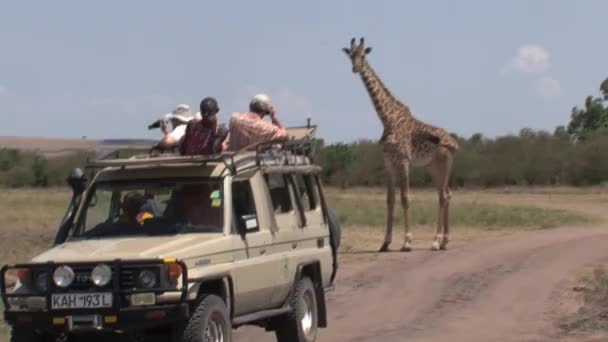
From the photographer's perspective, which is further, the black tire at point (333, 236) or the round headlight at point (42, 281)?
the black tire at point (333, 236)

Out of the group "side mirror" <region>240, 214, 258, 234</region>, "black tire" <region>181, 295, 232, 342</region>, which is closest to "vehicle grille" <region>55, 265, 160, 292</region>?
"black tire" <region>181, 295, 232, 342</region>

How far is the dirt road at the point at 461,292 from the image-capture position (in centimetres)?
1302

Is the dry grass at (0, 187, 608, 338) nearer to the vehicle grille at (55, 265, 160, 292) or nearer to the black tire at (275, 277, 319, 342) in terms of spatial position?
the black tire at (275, 277, 319, 342)

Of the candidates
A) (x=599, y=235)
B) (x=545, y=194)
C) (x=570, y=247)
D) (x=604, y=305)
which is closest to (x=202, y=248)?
(x=604, y=305)

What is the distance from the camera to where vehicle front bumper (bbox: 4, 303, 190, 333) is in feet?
29.9

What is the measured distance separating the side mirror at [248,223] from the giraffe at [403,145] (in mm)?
10250

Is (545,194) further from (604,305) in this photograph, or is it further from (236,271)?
(236,271)

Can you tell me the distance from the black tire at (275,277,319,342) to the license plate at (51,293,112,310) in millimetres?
2540

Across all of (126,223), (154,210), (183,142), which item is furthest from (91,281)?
(183,142)

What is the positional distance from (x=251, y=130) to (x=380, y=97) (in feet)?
31.0

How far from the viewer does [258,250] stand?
1055 centimetres

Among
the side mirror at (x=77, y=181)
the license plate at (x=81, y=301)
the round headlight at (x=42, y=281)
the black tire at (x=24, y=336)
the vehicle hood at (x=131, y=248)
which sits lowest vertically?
the black tire at (x=24, y=336)

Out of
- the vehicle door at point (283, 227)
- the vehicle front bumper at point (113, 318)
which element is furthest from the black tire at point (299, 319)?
the vehicle front bumper at point (113, 318)

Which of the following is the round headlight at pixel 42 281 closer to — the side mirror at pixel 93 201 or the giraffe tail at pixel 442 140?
the side mirror at pixel 93 201
